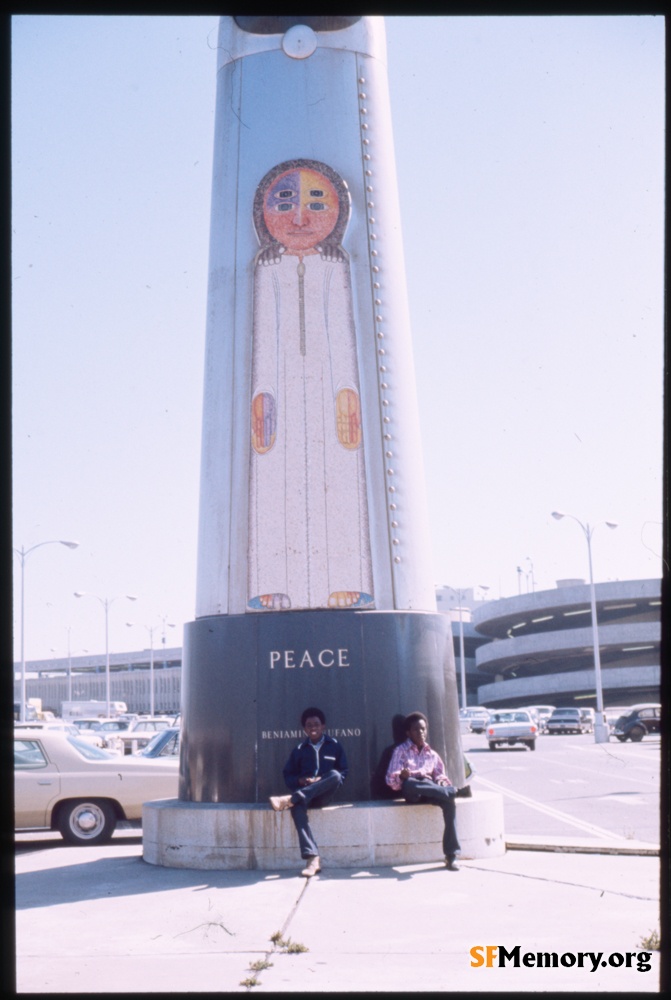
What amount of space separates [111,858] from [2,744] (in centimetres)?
743

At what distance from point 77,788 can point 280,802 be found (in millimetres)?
5391

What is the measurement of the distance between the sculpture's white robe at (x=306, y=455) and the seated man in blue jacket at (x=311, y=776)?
1.28m

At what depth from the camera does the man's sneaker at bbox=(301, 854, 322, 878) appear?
8578 millimetres

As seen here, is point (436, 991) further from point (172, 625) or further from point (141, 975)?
point (172, 625)

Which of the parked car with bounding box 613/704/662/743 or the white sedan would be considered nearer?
the white sedan

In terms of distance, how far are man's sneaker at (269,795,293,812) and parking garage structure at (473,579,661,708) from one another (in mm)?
69222

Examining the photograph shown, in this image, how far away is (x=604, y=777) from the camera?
23.7m

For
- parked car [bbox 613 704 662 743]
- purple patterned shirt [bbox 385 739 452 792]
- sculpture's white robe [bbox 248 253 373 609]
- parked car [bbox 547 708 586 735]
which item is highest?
sculpture's white robe [bbox 248 253 373 609]

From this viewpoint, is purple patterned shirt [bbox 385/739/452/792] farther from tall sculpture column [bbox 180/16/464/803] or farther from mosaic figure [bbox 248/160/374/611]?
mosaic figure [bbox 248/160/374/611]

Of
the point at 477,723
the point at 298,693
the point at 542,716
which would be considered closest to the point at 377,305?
the point at 298,693

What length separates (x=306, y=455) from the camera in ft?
34.1

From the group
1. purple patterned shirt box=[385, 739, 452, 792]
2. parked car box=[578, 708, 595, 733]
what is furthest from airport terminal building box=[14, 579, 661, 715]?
purple patterned shirt box=[385, 739, 452, 792]

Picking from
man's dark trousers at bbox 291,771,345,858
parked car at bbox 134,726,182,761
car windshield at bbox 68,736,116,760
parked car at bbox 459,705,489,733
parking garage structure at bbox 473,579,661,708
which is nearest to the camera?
man's dark trousers at bbox 291,771,345,858

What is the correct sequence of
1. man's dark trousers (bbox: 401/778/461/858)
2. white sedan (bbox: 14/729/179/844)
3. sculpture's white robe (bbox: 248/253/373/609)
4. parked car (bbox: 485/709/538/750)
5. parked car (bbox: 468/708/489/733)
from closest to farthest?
man's dark trousers (bbox: 401/778/461/858), sculpture's white robe (bbox: 248/253/373/609), white sedan (bbox: 14/729/179/844), parked car (bbox: 485/709/538/750), parked car (bbox: 468/708/489/733)
